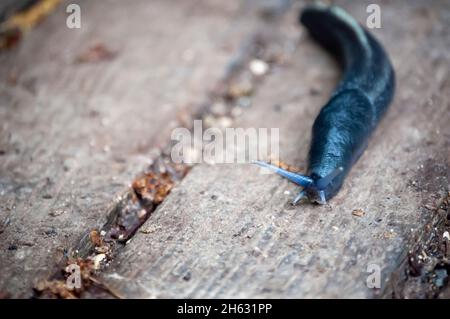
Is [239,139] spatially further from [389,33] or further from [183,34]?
[389,33]

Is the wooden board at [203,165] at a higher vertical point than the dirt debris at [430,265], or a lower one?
higher

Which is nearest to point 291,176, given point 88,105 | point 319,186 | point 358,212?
point 319,186

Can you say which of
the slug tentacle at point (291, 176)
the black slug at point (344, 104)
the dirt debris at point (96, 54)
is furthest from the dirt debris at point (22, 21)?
the slug tentacle at point (291, 176)

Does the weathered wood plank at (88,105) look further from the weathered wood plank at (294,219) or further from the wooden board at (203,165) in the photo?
the weathered wood plank at (294,219)

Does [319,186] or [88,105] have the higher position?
[88,105]

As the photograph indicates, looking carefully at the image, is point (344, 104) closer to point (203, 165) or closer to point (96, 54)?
point (203, 165)

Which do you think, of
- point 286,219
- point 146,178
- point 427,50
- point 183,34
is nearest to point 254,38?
point 183,34
